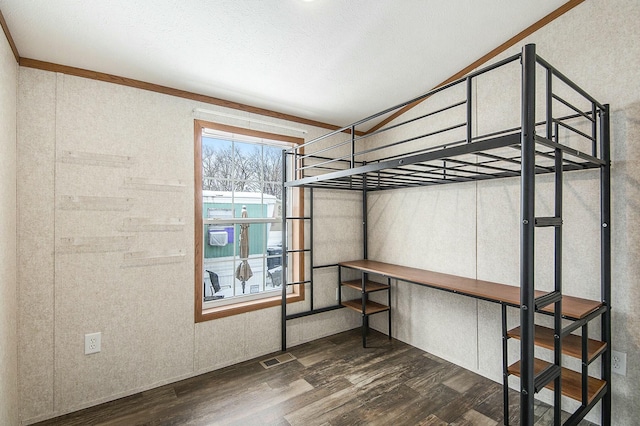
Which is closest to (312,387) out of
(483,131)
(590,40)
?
(483,131)

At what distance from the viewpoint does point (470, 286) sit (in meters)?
2.28

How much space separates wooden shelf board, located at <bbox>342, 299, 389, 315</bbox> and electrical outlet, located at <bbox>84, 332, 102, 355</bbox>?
2169 mm

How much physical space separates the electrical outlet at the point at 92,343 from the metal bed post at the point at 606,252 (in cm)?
324

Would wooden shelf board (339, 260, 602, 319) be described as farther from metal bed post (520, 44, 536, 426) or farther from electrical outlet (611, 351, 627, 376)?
metal bed post (520, 44, 536, 426)

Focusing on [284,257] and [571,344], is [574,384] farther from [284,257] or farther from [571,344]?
[284,257]

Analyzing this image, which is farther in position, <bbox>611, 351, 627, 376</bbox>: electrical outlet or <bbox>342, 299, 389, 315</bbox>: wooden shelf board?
<bbox>342, 299, 389, 315</bbox>: wooden shelf board

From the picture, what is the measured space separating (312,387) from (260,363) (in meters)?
0.60

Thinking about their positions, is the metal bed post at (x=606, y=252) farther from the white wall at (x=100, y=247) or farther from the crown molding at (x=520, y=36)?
the white wall at (x=100, y=247)

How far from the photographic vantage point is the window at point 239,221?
2.67 meters

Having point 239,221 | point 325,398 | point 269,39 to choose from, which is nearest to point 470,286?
point 325,398

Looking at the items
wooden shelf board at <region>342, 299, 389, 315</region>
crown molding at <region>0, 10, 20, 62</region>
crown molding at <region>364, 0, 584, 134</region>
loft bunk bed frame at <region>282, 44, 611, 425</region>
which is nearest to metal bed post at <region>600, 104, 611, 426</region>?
loft bunk bed frame at <region>282, 44, 611, 425</region>

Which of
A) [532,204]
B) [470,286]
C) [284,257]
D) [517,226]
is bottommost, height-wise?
[470,286]

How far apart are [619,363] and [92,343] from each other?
337 cm

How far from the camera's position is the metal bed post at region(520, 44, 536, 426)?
119 cm
